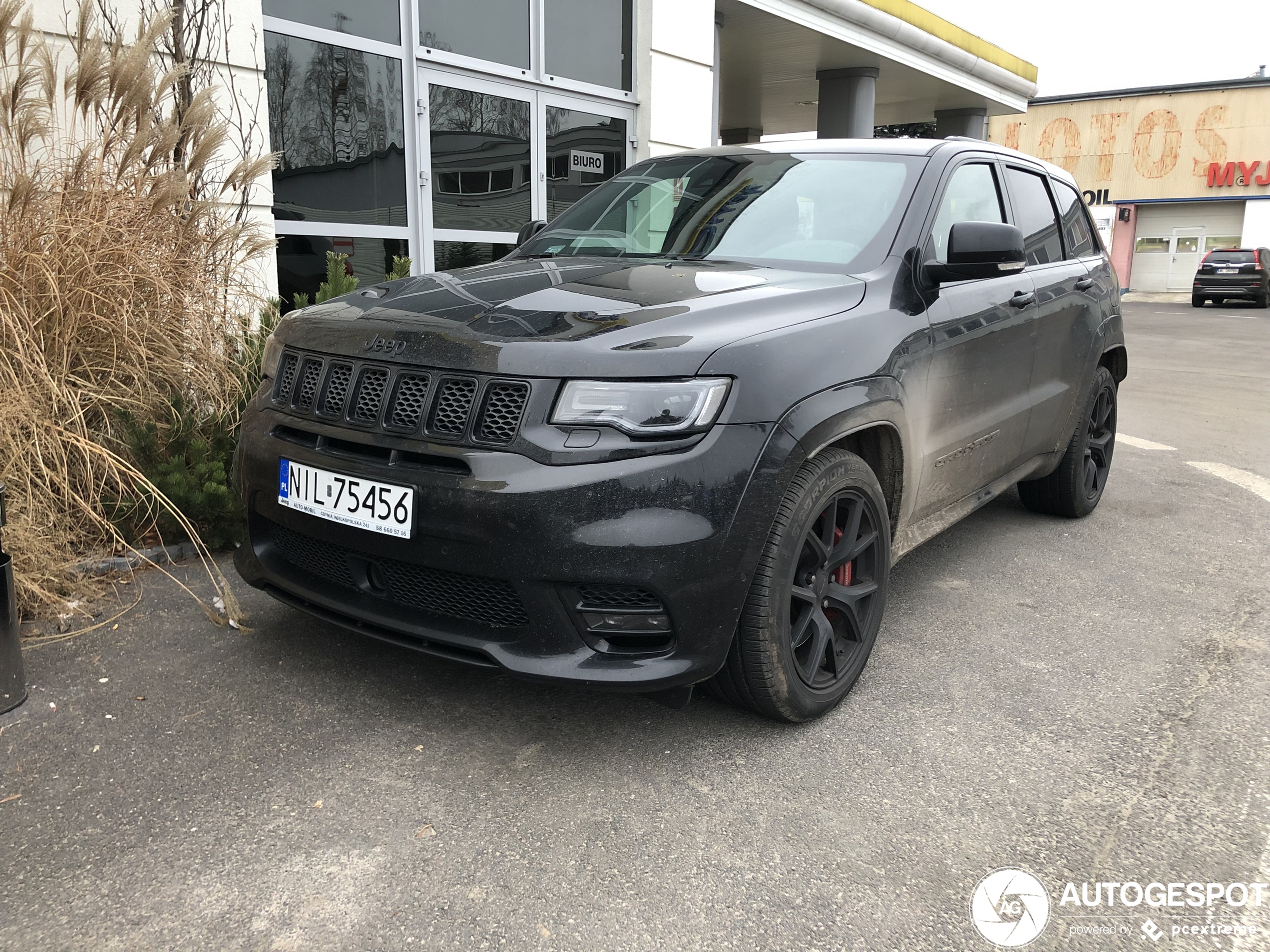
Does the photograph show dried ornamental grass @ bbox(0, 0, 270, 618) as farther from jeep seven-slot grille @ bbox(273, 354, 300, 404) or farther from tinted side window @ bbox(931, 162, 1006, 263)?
tinted side window @ bbox(931, 162, 1006, 263)

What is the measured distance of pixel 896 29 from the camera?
13.1m

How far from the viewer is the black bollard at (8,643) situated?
2.66 meters

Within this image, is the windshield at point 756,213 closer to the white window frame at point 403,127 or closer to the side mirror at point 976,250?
the side mirror at point 976,250

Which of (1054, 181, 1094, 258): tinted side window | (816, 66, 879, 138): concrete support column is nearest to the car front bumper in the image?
(1054, 181, 1094, 258): tinted side window

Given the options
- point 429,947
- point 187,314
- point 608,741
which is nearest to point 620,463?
point 608,741

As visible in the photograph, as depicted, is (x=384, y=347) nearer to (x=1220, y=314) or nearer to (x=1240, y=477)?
(x=1240, y=477)

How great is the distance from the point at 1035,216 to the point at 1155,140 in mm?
38922

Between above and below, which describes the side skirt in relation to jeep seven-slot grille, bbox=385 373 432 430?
below

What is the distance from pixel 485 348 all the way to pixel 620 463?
0.43 meters

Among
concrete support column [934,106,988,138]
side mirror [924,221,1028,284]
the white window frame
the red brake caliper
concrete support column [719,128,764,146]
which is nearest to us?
the red brake caliper

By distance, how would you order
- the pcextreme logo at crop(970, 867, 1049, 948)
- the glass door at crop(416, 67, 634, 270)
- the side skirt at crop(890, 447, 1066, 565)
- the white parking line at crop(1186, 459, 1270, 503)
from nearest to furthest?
the pcextreme logo at crop(970, 867, 1049, 948) < the side skirt at crop(890, 447, 1066, 565) < the white parking line at crop(1186, 459, 1270, 503) < the glass door at crop(416, 67, 634, 270)

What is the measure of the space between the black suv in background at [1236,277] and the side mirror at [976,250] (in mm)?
27980

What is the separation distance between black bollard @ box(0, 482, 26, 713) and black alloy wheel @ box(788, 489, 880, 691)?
2134 mm

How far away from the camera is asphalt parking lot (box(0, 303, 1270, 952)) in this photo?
1909 millimetres
